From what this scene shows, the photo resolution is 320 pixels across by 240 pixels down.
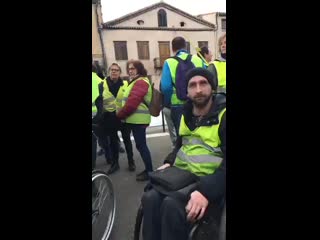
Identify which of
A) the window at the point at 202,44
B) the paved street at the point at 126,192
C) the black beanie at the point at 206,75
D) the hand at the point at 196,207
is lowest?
the paved street at the point at 126,192

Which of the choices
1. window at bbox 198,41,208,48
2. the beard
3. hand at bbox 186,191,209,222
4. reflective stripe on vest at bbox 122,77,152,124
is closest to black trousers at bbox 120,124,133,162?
reflective stripe on vest at bbox 122,77,152,124

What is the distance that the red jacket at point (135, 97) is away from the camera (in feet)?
6.72

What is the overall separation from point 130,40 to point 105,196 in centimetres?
94

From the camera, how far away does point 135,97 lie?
6.77ft

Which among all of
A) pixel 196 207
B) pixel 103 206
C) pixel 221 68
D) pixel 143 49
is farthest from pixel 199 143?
pixel 103 206

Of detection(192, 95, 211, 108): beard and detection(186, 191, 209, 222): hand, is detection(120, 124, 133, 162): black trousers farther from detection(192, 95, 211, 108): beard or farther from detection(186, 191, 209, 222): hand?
detection(186, 191, 209, 222): hand

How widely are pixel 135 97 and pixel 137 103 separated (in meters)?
0.05

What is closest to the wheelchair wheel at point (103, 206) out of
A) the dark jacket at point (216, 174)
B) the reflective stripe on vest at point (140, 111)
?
the dark jacket at point (216, 174)

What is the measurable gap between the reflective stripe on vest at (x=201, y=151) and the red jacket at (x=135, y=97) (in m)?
0.84

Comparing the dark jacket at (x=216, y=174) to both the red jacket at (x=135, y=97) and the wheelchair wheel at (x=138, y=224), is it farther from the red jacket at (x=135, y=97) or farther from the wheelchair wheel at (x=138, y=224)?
the red jacket at (x=135, y=97)

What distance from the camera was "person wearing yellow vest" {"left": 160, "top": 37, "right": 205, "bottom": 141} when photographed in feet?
6.14

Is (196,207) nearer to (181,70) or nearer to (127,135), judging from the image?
(181,70)
